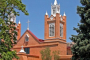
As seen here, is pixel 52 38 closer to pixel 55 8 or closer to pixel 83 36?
pixel 55 8

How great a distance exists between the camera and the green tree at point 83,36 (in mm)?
15016

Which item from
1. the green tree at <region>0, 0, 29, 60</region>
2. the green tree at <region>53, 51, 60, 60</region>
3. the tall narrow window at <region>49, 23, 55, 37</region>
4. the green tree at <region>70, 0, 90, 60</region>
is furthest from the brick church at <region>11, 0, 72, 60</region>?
the green tree at <region>0, 0, 29, 60</region>

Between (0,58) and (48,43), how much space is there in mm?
18374

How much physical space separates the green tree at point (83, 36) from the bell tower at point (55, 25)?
554 inches

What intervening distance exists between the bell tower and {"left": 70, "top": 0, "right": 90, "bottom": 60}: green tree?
14081 millimetres

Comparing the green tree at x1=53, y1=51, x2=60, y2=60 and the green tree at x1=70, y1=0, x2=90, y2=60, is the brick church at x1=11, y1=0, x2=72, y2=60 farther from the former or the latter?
the green tree at x1=70, y1=0, x2=90, y2=60

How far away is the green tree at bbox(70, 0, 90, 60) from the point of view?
15.0 meters

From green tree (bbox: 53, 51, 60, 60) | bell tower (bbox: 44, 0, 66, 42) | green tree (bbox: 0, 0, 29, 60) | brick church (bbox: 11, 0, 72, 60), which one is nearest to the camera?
green tree (bbox: 0, 0, 29, 60)

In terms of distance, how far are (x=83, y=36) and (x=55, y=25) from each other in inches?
603

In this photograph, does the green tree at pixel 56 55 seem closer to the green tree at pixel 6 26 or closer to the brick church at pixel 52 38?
the brick church at pixel 52 38

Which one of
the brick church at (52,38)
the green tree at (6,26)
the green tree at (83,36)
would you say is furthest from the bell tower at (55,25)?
the green tree at (6,26)

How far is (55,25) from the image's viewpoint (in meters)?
30.9

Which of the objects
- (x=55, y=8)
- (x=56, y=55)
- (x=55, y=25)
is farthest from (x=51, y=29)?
(x=56, y=55)

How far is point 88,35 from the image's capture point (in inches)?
604
